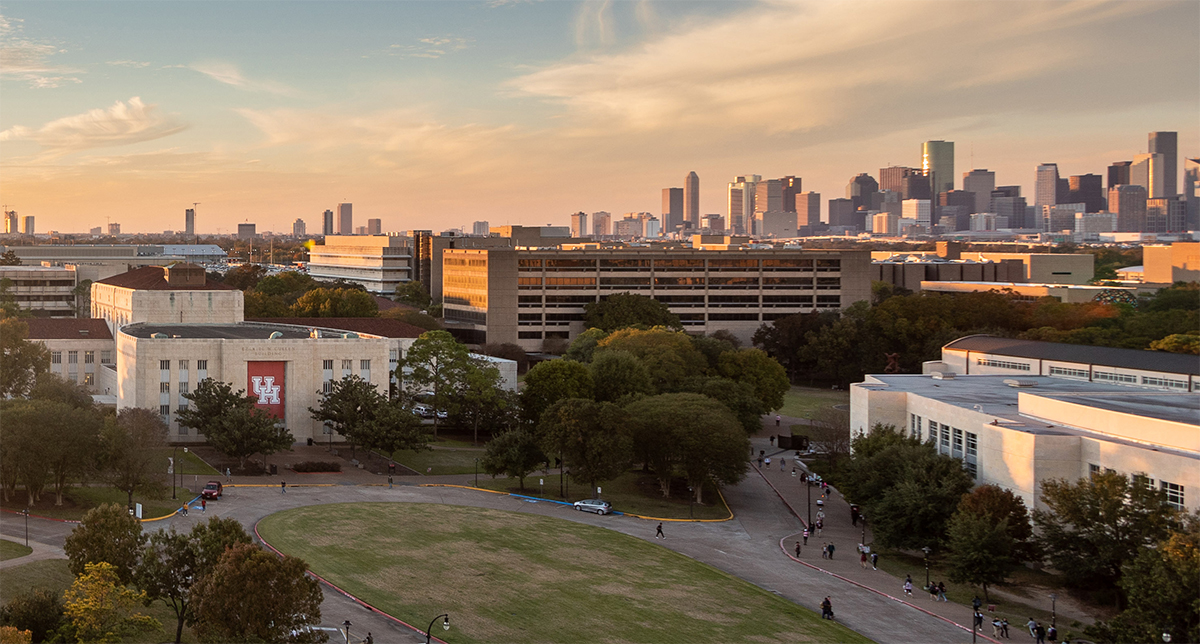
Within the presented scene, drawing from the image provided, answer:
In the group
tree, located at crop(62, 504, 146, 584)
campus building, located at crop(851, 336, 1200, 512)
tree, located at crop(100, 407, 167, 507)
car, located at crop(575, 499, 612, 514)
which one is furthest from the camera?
car, located at crop(575, 499, 612, 514)

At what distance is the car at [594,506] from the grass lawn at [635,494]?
3.93 feet

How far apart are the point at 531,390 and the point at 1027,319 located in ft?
255

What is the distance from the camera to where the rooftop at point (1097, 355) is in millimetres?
87750

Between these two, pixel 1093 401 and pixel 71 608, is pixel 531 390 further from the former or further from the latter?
pixel 71 608

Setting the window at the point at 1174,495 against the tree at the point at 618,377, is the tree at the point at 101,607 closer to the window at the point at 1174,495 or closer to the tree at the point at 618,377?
the window at the point at 1174,495

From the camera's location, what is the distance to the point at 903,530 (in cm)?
6016

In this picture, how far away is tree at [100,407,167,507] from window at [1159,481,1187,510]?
180 feet

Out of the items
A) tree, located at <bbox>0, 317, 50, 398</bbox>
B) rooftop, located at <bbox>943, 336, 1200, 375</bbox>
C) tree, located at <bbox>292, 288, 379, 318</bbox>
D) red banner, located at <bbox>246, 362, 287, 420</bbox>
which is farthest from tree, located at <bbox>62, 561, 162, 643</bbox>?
tree, located at <bbox>292, 288, 379, 318</bbox>

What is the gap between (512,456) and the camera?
2950 inches

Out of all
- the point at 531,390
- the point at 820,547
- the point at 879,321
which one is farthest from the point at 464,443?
the point at 879,321

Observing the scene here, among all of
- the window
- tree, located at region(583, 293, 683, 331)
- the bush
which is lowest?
the bush

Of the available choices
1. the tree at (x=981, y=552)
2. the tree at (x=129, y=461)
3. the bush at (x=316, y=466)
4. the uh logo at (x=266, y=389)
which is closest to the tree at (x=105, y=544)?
the tree at (x=129, y=461)

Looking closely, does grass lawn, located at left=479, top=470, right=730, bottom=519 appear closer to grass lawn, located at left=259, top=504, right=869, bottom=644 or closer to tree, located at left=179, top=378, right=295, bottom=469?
grass lawn, located at left=259, top=504, right=869, bottom=644

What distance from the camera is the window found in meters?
50.5
